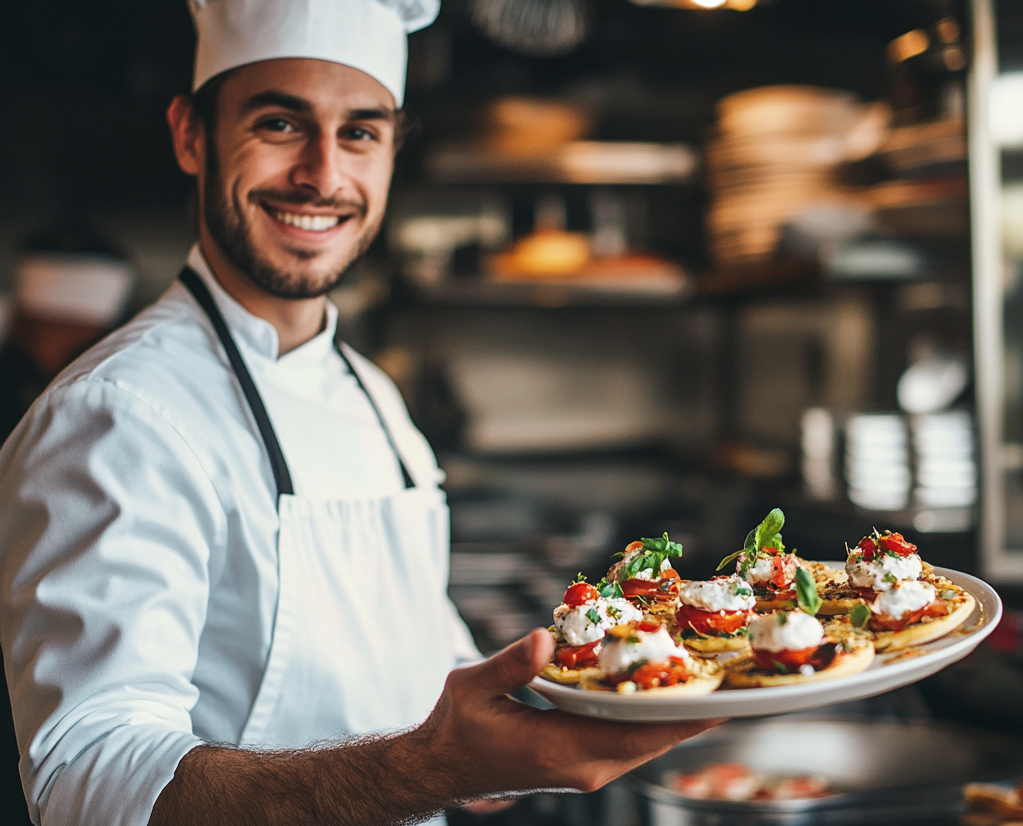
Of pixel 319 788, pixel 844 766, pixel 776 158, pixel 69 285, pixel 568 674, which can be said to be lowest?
pixel 844 766

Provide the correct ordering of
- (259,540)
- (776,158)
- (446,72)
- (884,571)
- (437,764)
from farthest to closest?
(446,72), (776,158), (259,540), (884,571), (437,764)

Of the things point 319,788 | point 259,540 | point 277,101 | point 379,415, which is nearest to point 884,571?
point 319,788

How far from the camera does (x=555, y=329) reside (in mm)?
3998

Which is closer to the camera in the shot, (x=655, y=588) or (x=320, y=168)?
(x=655, y=588)

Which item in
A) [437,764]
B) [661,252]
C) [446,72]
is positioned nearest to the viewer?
[437,764]

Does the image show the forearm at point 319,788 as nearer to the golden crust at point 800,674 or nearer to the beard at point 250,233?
the golden crust at point 800,674

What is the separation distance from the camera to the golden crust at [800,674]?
30.6 inches

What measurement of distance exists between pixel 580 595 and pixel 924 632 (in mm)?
334

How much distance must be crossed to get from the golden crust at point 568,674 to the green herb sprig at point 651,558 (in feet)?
0.49

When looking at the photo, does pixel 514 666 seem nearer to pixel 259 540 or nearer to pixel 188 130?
pixel 259 540

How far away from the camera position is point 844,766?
1.62m

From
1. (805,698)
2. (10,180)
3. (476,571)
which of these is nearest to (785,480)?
(476,571)

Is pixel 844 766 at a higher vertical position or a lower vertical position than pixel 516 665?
lower

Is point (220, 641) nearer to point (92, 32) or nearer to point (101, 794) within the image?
point (101, 794)
